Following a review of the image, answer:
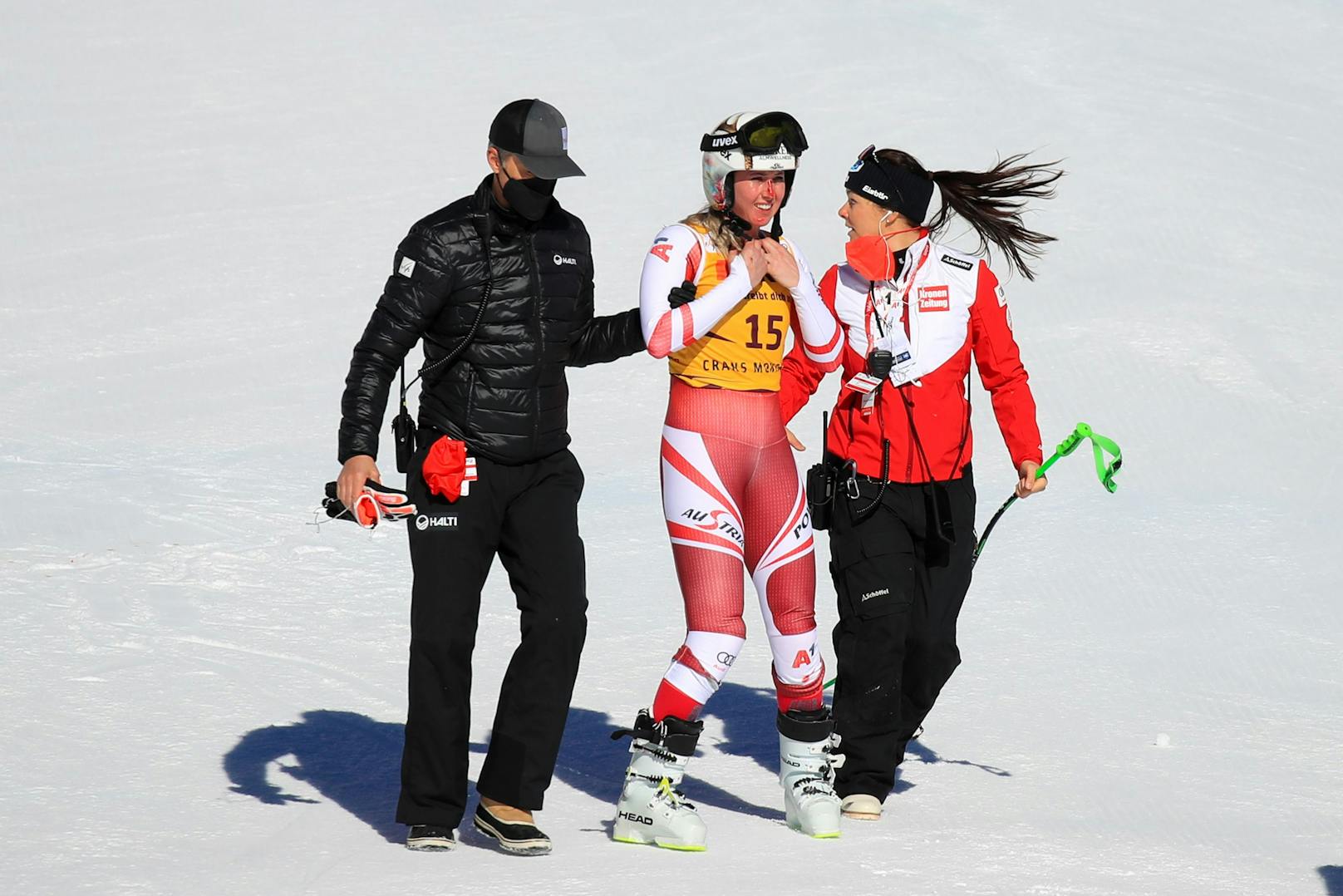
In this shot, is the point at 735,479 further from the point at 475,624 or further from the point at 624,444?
the point at 624,444

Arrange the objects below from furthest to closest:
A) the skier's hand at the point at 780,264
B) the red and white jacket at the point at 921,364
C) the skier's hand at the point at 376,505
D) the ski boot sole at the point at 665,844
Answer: the red and white jacket at the point at 921,364 → the skier's hand at the point at 780,264 → the ski boot sole at the point at 665,844 → the skier's hand at the point at 376,505

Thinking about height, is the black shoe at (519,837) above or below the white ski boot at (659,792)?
below

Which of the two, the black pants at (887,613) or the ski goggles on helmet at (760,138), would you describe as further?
the black pants at (887,613)

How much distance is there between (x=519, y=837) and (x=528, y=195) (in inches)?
73.9

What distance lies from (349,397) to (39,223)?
9.92 metres

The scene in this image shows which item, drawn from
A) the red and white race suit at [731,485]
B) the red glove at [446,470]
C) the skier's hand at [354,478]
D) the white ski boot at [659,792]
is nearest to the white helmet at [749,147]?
the red and white race suit at [731,485]

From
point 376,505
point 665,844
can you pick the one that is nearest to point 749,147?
point 376,505

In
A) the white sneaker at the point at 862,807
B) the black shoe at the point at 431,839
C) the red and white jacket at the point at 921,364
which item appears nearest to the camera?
the black shoe at the point at 431,839

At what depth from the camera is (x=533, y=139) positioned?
17.9 feet

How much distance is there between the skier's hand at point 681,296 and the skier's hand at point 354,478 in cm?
104

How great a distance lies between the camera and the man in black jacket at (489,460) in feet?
17.8

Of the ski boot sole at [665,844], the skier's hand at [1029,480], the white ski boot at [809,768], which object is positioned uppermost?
the skier's hand at [1029,480]

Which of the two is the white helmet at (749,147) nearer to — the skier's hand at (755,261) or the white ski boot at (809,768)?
the skier's hand at (755,261)

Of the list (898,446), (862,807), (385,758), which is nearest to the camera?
(862,807)
